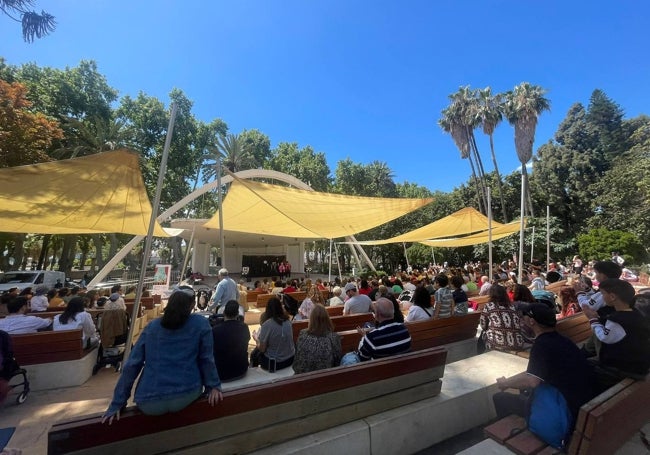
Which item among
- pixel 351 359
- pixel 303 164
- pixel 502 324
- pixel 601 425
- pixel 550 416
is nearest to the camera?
pixel 601 425

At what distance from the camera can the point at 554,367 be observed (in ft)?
6.42

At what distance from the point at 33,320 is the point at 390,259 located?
2663 cm

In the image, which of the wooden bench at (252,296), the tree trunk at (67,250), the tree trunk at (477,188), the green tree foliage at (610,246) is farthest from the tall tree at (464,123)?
the tree trunk at (67,250)

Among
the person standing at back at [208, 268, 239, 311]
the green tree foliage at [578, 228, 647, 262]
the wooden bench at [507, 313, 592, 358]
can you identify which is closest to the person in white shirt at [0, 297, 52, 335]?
the person standing at back at [208, 268, 239, 311]

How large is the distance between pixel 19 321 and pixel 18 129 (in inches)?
522

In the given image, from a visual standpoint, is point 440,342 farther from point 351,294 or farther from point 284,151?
point 284,151

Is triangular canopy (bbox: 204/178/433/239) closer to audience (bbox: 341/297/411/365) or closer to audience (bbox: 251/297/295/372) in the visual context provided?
audience (bbox: 251/297/295/372)

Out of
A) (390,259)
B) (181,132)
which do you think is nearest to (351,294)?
(390,259)

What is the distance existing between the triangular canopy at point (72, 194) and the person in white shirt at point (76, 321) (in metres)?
2.06

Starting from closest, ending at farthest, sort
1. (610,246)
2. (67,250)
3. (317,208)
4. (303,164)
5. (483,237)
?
(317,208)
(483,237)
(610,246)
(67,250)
(303,164)

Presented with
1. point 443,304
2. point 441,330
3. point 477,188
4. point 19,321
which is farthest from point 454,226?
point 477,188

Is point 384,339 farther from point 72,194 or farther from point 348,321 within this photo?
point 72,194

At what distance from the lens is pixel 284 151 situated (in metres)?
34.3

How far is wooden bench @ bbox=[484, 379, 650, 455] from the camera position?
5.72ft
